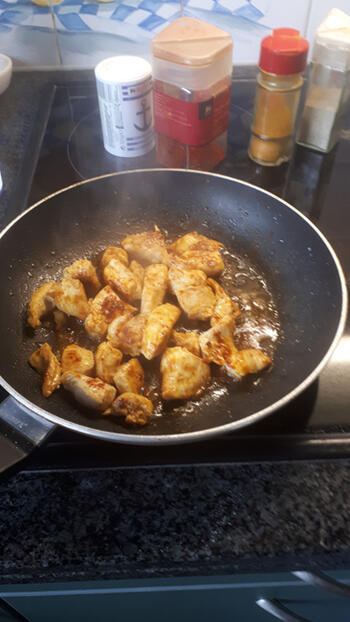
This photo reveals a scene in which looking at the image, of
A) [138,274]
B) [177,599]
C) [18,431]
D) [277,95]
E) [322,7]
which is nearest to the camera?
[18,431]

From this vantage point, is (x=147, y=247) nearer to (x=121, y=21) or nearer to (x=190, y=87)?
(x=190, y=87)

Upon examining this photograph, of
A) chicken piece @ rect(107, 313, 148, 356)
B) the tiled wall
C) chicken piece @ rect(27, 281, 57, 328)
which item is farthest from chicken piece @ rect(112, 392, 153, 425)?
the tiled wall

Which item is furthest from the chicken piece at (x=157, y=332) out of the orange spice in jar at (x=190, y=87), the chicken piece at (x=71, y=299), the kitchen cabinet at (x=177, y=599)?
the orange spice in jar at (x=190, y=87)

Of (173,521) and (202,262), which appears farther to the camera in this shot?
(202,262)

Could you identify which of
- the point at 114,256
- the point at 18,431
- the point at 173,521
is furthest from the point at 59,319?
the point at 173,521

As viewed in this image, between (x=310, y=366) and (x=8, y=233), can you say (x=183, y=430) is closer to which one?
(x=310, y=366)

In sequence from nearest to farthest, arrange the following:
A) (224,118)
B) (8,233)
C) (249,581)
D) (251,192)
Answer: (249,581) → (8,233) → (251,192) → (224,118)

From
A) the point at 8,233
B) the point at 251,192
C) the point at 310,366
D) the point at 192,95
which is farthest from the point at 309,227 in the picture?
the point at 8,233
